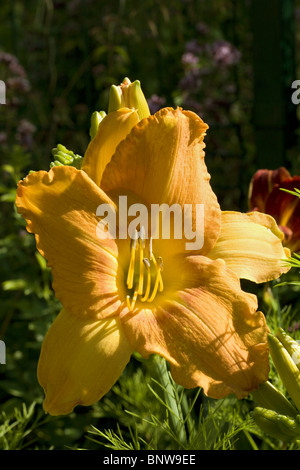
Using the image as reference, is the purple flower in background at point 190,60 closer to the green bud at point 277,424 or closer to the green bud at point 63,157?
the green bud at point 63,157

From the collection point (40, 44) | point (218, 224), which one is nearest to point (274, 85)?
point (40, 44)

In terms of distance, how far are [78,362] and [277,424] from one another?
0.15 metres

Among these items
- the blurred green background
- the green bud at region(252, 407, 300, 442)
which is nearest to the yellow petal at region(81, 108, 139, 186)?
the green bud at region(252, 407, 300, 442)

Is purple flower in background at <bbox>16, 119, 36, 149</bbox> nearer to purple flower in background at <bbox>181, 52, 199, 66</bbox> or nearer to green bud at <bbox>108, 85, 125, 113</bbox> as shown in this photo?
purple flower in background at <bbox>181, 52, 199, 66</bbox>

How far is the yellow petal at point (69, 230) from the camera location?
36 centimetres

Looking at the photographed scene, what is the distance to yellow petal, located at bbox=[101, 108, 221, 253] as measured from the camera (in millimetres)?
374

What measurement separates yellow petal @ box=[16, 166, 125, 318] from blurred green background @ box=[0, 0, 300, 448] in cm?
52

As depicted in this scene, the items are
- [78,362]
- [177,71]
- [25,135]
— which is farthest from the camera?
[177,71]

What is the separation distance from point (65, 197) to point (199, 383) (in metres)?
0.15

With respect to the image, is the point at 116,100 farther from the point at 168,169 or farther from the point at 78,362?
the point at 78,362

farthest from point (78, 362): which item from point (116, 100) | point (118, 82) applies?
point (118, 82)

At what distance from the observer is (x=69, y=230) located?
36 centimetres

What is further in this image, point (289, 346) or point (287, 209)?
point (287, 209)

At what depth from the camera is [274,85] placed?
1.44m
